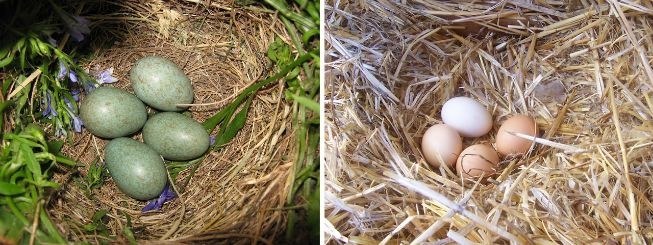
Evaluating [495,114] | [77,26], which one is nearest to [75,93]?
[77,26]

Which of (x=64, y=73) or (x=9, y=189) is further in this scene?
(x=64, y=73)

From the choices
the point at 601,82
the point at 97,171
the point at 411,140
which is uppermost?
the point at 601,82

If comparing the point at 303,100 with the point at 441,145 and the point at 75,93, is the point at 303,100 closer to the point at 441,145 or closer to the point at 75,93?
the point at 441,145

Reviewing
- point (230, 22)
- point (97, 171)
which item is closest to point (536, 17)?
point (230, 22)

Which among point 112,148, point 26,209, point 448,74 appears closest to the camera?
point 26,209

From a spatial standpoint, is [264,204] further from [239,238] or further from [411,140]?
[411,140]

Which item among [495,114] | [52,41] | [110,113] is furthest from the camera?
[495,114]

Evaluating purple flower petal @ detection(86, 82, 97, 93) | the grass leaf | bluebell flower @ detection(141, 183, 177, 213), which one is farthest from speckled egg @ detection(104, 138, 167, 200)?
the grass leaf
